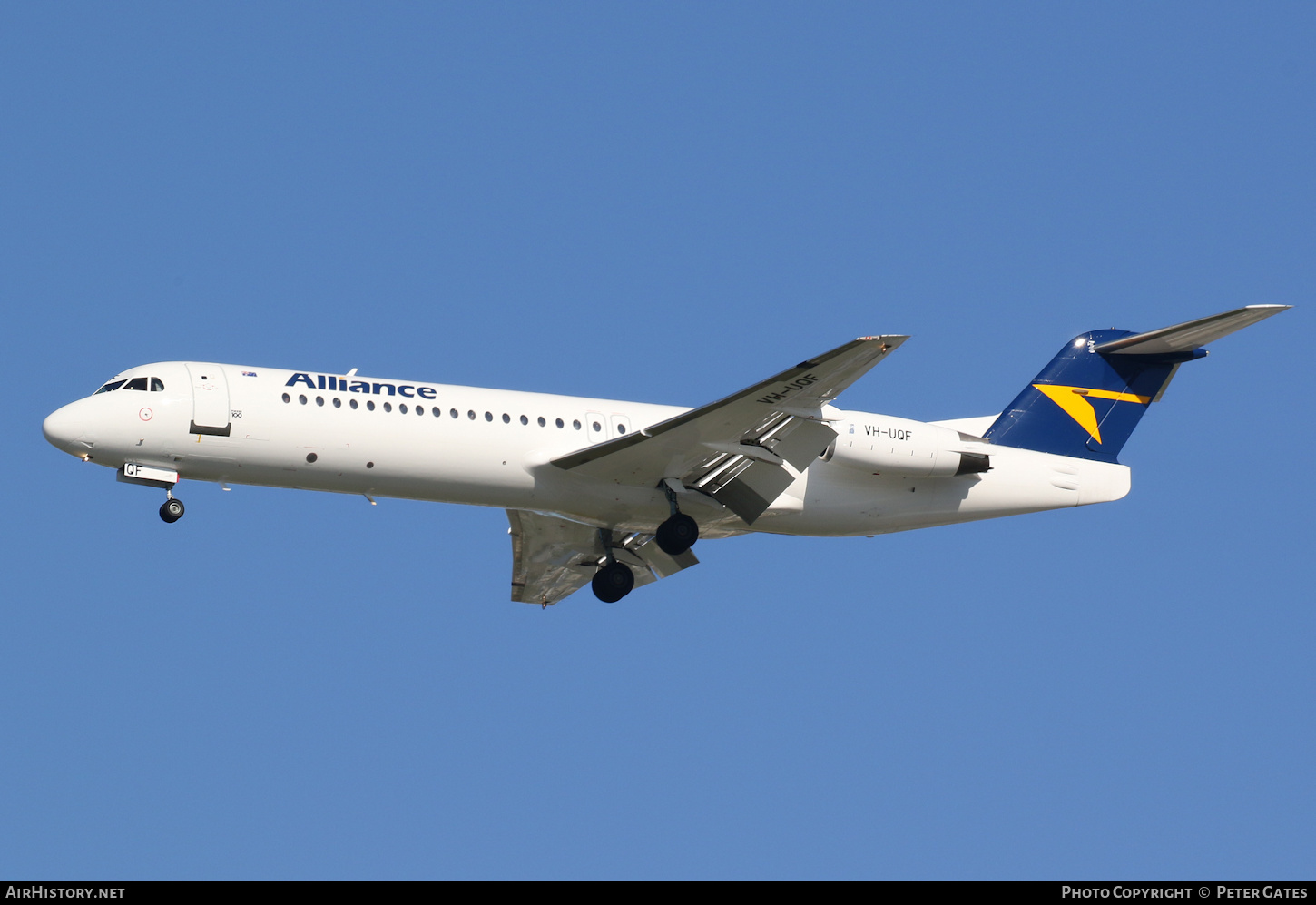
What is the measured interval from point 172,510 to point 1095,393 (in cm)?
1535

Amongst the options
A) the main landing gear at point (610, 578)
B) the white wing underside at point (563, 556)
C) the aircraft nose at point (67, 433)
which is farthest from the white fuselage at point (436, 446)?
the white wing underside at point (563, 556)

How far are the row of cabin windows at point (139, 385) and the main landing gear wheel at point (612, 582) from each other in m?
7.79

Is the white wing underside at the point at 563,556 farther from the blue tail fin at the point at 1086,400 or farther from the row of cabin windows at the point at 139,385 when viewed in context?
the row of cabin windows at the point at 139,385

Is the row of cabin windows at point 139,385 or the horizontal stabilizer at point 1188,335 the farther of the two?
the horizontal stabilizer at point 1188,335

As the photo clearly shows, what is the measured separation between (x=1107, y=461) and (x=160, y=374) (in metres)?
15.4

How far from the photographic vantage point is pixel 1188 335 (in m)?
24.4

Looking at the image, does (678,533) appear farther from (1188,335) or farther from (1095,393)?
(1188,335)

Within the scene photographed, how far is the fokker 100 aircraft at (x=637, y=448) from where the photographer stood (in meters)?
20.6

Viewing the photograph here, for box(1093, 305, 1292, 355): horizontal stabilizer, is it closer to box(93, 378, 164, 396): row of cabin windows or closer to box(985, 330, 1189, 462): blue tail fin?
box(985, 330, 1189, 462): blue tail fin

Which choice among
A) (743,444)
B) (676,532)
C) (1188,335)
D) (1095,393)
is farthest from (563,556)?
(1188,335)

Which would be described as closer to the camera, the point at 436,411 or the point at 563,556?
the point at 436,411
